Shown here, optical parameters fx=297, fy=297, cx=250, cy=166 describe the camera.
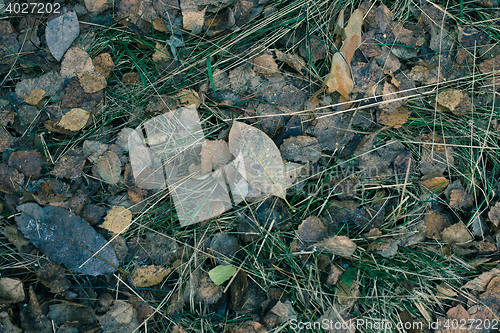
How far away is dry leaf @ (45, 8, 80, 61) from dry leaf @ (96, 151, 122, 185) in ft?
2.48

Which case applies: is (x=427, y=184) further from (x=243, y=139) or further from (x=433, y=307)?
(x=243, y=139)

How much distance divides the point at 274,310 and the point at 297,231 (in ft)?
1.65

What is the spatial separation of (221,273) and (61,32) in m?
1.93

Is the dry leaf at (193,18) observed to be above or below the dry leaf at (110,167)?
above

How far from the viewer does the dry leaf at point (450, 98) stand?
2029 millimetres

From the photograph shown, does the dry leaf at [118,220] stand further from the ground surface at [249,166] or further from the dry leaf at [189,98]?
the dry leaf at [189,98]

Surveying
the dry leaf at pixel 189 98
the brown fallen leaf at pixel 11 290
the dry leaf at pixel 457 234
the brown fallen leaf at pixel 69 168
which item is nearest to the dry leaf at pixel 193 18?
the dry leaf at pixel 189 98

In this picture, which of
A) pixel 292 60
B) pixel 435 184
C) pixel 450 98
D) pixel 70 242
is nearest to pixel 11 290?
pixel 70 242

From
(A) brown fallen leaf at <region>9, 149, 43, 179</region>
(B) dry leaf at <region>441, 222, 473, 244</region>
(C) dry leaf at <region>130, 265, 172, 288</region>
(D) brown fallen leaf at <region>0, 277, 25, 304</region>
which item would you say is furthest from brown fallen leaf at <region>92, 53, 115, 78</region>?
(B) dry leaf at <region>441, 222, 473, 244</region>

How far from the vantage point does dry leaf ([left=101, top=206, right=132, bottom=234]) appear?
1933 millimetres

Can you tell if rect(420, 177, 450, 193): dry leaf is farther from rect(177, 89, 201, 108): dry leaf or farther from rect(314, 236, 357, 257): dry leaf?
rect(177, 89, 201, 108): dry leaf

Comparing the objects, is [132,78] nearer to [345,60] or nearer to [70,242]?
[70,242]

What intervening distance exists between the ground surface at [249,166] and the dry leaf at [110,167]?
0.04 ft

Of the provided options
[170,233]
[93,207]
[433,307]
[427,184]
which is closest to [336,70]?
[427,184]
